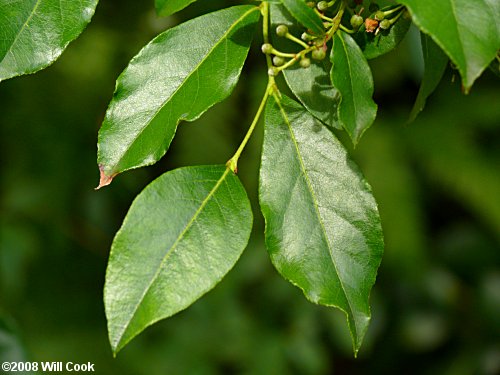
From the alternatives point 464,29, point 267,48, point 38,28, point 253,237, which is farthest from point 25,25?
point 253,237

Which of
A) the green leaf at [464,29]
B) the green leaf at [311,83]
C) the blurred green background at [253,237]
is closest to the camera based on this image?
the green leaf at [464,29]

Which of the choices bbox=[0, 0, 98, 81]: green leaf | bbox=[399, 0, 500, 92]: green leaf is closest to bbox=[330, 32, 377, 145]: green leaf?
bbox=[399, 0, 500, 92]: green leaf

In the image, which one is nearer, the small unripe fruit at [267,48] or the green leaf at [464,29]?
the green leaf at [464,29]

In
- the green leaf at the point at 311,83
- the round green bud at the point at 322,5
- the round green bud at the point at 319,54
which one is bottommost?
the green leaf at the point at 311,83

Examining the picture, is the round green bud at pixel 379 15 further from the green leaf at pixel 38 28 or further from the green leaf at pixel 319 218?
the green leaf at pixel 38 28

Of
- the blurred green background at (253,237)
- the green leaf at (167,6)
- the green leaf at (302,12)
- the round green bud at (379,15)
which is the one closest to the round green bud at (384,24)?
the round green bud at (379,15)

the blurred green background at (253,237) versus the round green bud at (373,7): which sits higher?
the round green bud at (373,7)

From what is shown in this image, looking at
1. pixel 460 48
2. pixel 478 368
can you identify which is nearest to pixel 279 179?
pixel 460 48

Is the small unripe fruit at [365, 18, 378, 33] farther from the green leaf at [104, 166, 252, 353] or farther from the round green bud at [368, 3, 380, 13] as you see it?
the green leaf at [104, 166, 252, 353]
